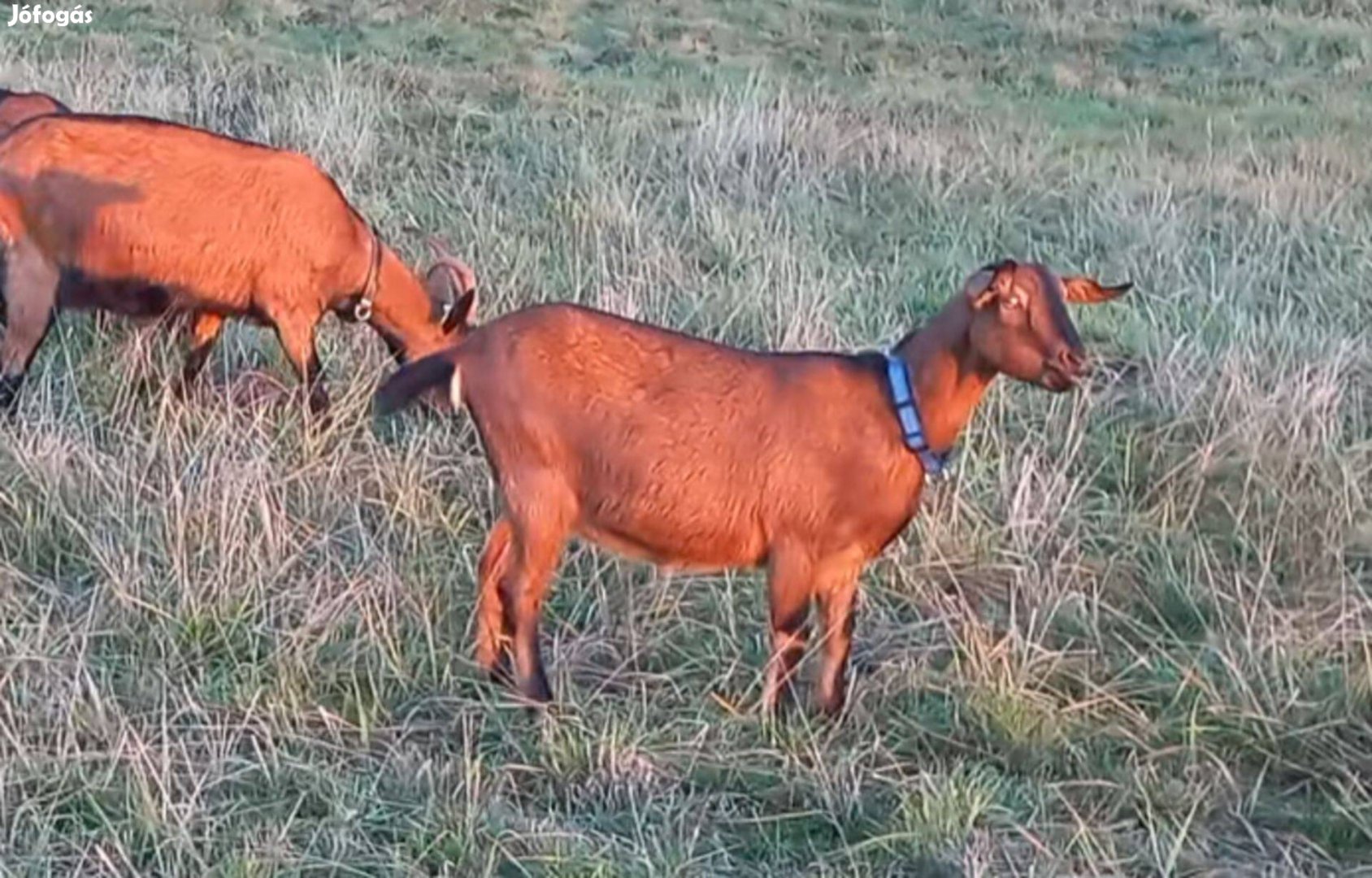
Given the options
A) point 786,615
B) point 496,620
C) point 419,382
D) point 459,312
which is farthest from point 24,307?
point 786,615

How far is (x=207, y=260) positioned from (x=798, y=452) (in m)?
2.79

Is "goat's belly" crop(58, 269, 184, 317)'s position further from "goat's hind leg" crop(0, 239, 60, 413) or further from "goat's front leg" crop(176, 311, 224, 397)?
"goat's front leg" crop(176, 311, 224, 397)

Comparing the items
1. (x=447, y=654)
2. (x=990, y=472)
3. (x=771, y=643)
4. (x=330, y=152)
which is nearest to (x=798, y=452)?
(x=771, y=643)

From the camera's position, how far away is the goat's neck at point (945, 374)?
559 centimetres

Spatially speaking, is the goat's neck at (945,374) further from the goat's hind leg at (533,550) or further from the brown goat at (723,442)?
the goat's hind leg at (533,550)

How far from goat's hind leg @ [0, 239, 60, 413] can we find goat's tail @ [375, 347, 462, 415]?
86.8 inches

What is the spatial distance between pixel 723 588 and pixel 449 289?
217 centimetres

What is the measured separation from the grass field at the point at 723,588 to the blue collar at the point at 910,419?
18.4 inches

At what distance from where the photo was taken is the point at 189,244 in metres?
7.48

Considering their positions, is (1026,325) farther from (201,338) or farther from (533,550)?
(201,338)

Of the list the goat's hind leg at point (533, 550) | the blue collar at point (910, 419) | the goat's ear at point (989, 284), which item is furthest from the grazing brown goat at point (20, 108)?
the goat's ear at point (989, 284)

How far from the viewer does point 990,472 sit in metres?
6.91

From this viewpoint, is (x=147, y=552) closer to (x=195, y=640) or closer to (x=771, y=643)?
(x=195, y=640)

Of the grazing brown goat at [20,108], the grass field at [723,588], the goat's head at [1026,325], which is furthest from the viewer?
the grazing brown goat at [20,108]
